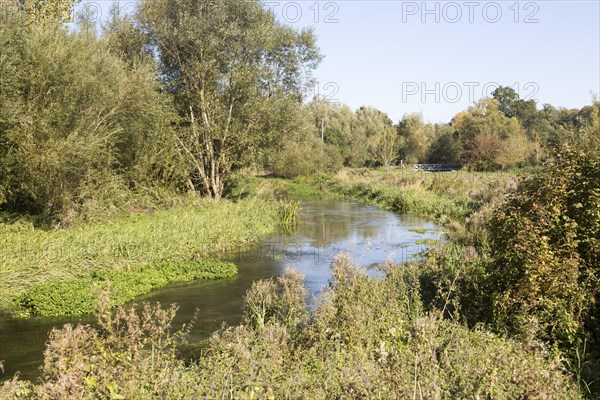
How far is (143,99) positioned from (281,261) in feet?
27.1

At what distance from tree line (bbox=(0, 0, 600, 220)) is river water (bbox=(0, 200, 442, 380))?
5.27 meters

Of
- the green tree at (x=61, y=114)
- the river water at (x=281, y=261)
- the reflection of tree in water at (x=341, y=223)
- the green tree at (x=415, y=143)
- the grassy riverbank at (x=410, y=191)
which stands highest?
the green tree at (x=415, y=143)

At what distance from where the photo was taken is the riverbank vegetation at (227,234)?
525 centimetres

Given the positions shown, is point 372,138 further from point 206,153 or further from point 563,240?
point 563,240

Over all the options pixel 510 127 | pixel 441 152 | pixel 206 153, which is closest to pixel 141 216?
pixel 206 153

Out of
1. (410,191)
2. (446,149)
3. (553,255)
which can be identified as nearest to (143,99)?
(553,255)

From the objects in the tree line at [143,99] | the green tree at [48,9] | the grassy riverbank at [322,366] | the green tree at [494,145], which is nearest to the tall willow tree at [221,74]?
the tree line at [143,99]

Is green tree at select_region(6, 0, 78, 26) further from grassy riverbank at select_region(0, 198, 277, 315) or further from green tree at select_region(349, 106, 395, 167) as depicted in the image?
green tree at select_region(349, 106, 395, 167)

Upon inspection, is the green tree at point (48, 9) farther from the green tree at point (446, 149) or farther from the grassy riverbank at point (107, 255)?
the green tree at point (446, 149)

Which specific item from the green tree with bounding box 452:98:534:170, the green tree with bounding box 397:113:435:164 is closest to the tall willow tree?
the green tree with bounding box 452:98:534:170

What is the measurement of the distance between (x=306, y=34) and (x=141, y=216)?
1385 cm

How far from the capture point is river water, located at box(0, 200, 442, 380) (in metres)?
9.61

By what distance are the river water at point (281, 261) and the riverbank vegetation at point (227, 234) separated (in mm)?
669

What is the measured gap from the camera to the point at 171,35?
78.7 feet
